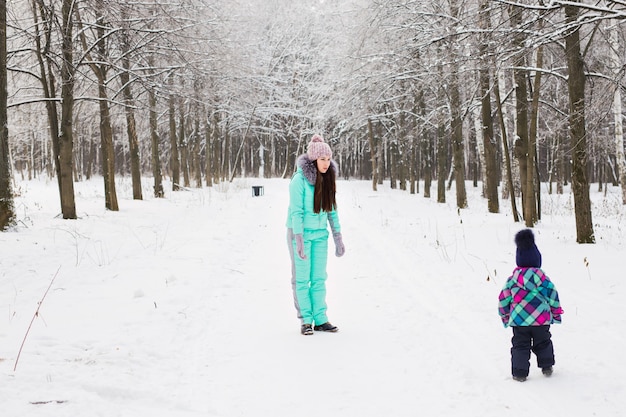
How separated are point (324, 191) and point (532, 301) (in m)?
2.24

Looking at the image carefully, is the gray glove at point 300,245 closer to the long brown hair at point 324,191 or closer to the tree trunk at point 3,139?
the long brown hair at point 324,191

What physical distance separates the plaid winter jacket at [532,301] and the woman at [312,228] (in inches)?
74.6

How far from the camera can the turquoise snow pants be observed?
16.2ft

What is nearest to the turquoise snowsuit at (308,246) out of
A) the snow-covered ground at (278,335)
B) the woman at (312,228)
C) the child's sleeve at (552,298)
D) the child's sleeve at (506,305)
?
the woman at (312,228)

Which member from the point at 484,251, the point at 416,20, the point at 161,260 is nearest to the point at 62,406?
the point at 161,260

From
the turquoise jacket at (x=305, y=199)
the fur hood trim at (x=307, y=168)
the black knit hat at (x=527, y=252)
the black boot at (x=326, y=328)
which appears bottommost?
the black boot at (x=326, y=328)

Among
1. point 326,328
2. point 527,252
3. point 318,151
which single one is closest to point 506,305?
point 527,252

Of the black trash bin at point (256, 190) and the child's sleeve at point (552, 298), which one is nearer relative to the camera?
the child's sleeve at point (552, 298)

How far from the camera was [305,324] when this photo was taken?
4883 millimetres

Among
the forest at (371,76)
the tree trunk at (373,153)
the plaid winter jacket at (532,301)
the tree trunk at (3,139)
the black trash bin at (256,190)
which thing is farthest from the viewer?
the tree trunk at (373,153)

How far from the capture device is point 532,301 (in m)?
3.62

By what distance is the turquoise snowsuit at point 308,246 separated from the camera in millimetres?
4902

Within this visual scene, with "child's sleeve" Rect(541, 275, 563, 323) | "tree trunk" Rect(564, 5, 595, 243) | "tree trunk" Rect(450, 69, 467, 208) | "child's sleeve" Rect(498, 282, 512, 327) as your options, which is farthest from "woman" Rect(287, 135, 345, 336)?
"tree trunk" Rect(450, 69, 467, 208)

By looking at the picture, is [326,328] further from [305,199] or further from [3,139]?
[3,139]
